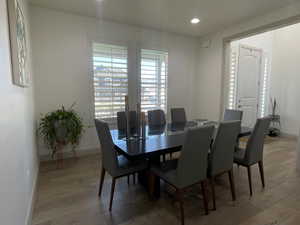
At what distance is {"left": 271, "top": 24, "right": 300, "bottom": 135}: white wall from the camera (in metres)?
4.75

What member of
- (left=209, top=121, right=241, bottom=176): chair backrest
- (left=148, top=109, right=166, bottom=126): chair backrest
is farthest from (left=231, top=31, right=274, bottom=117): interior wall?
(left=209, top=121, right=241, bottom=176): chair backrest

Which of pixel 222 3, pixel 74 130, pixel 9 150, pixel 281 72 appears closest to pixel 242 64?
pixel 281 72

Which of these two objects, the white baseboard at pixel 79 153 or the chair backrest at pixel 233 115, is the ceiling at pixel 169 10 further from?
the white baseboard at pixel 79 153

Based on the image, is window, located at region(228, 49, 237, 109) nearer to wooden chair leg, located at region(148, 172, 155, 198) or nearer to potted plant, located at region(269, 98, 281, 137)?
potted plant, located at region(269, 98, 281, 137)

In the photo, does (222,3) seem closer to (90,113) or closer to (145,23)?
(145,23)

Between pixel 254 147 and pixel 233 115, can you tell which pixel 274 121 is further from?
pixel 254 147

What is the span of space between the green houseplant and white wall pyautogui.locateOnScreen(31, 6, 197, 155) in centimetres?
33

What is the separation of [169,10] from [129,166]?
2730 millimetres

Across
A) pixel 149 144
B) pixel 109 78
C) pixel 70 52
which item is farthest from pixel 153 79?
pixel 149 144

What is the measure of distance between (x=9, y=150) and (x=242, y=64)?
197 inches

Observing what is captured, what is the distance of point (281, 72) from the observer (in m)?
5.07

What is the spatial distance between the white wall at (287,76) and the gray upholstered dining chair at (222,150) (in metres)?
4.04

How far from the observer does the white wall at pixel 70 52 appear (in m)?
3.16

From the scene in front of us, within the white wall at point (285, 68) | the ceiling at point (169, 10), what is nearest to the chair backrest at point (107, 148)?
the ceiling at point (169, 10)
